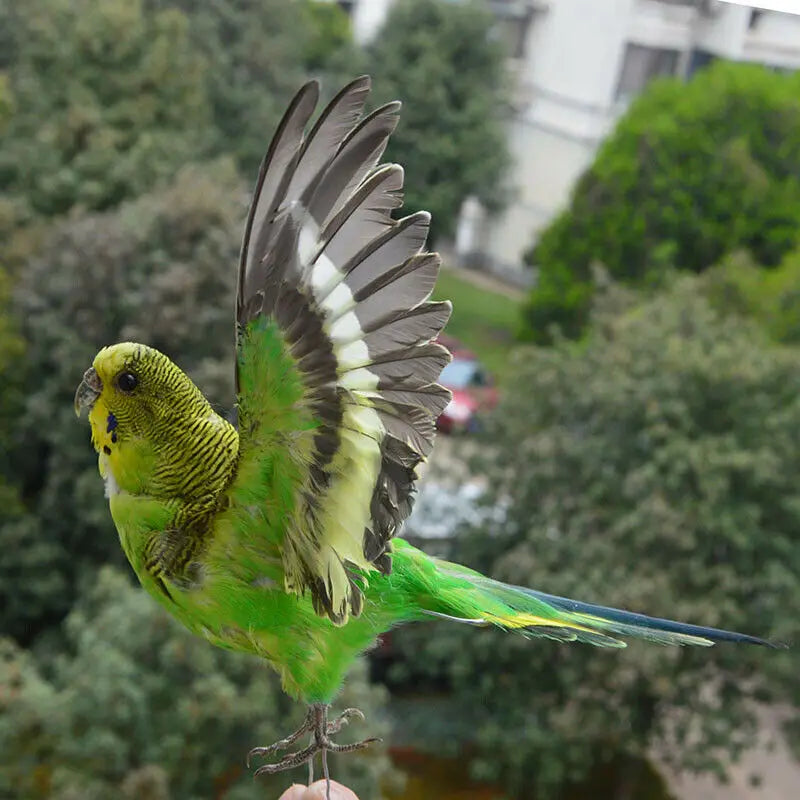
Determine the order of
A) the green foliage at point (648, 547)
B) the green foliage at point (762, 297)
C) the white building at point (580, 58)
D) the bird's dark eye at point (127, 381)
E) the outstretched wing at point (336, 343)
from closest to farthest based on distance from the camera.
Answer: the outstretched wing at point (336, 343) < the bird's dark eye at point (127, 381) < the green foliage at point (648, 547) < the green foliage at point (762, 297) < the white building at point (580, 58)

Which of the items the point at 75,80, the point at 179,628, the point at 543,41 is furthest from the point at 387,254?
the point at 543,41

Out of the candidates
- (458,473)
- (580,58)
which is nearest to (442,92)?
(580,58)

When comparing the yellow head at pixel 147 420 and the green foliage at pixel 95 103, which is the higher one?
the yellow head at pixel 147 420

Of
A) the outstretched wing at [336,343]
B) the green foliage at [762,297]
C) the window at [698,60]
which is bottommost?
the green foliage at [762,297]

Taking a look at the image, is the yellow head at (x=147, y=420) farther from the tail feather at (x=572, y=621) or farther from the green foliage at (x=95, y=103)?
the green foliage at (x=95, y=103)

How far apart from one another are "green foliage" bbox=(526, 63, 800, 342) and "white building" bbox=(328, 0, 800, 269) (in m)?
1.62

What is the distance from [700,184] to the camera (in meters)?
10.1

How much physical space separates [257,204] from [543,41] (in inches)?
507

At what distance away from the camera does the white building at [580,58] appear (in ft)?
38.6

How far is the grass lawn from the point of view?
40.9 ft

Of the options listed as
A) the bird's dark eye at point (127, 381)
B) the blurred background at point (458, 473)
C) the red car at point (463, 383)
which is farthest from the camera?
the red car at point (463, 383)

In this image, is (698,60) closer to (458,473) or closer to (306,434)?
(458,473)

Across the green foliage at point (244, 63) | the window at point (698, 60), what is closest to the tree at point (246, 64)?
the green foliage at point (244, 63)

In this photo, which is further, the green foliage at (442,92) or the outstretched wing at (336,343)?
the green foliage at (442,92)
